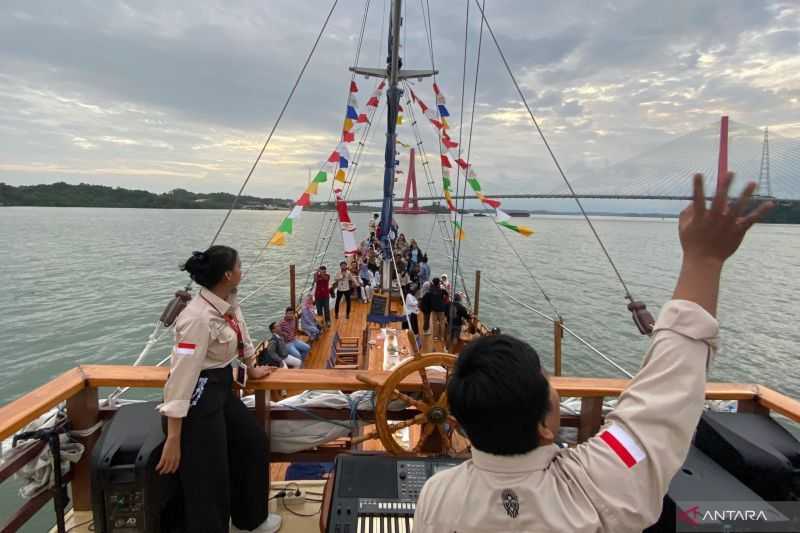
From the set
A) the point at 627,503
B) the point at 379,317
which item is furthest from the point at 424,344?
the point at 627,503

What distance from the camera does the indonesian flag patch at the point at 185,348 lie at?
1592mm

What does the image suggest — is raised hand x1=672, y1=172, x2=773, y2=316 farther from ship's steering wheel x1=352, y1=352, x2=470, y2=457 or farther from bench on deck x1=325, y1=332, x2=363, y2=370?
bench on deck x1=325, y1=332, x2=363, y2=370

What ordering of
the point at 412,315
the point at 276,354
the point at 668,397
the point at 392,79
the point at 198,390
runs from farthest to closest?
1. the point at 392,79
2. the point at 412,315
3. the point at 276,354
4. the point at 198,390
5. the point at 668,397

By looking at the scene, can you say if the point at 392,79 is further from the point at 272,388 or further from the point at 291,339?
the point at 272,388

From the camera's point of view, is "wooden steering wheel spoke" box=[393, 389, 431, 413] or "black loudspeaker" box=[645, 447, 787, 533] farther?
"wooden steering wheel spoke" box=[393, 389, 431, 413]

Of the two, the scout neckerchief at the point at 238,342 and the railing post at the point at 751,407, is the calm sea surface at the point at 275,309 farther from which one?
the railing post at the point at 751,407

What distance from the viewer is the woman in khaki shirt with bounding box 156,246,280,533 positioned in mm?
1604

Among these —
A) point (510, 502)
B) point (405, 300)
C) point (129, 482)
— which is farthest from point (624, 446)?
point (405, 300)

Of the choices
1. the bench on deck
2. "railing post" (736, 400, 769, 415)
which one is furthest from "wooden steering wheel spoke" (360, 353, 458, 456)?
the bench on deck

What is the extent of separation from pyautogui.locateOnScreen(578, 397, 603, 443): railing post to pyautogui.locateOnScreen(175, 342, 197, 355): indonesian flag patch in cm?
190

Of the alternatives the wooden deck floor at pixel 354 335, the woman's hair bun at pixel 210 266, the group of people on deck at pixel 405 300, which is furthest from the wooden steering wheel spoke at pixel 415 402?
the wooden deck floor at pixel 354 335

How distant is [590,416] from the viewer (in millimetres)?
2217

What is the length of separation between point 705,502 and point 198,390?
181 centimetres

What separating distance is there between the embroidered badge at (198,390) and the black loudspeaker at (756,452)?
2.08 metres
